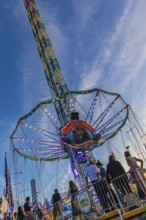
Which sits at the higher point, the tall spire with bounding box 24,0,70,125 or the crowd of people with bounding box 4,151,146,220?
the tall spire with bounding box 24,0,70,125

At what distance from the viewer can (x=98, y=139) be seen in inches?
712

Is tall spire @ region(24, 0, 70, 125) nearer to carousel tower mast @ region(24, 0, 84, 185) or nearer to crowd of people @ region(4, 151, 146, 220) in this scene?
carousel tower mast @ region(24, 0, 84, 185)

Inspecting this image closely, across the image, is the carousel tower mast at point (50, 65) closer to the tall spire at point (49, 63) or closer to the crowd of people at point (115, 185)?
the tall spire at point (49, 63)

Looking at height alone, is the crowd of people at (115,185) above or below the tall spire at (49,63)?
below

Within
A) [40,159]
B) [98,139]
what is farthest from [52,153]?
[98,139]

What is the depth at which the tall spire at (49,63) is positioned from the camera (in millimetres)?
21344

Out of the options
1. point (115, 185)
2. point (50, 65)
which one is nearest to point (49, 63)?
point (50, 65)

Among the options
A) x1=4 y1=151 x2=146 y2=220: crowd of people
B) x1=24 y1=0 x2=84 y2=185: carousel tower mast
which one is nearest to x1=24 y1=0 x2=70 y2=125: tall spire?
x1=24 y1=0 x2=84 y2=185: carousel tower mast

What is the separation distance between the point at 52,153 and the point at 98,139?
413 cm

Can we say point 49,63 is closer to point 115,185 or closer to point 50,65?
point 50,65

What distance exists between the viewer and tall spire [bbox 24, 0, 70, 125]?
2134cm

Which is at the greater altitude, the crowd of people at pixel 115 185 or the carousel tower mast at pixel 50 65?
the carousel tower mast at pixel 50 65

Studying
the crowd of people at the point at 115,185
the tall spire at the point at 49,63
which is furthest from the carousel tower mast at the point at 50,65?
the crowd of people at the point at 115,185

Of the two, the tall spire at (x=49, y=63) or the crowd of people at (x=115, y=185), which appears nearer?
the crowd of people at (x=115, y=185)
